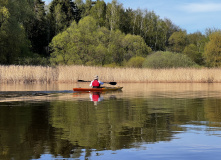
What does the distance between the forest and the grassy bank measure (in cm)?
739

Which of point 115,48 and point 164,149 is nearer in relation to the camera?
point 164,149

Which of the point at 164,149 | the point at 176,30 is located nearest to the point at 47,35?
the point at 176,30

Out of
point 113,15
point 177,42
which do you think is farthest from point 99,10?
point 177,42

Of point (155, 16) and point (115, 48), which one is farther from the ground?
point (155, 16)

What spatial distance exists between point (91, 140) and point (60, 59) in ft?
166

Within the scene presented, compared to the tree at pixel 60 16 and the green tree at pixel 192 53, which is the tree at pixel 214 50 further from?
the tree at pixel 60 16

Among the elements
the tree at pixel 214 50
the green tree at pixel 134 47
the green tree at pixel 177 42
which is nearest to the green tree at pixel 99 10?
the green tree at pixel 177 42

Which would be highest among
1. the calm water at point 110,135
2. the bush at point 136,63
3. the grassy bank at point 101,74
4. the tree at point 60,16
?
the tree at point 60,16

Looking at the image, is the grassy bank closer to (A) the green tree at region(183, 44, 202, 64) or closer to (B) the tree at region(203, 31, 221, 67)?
(B) the tree at region(203, 31, 221, 67)

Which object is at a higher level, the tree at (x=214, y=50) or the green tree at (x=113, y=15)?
the green tree at (x=113, y=15)

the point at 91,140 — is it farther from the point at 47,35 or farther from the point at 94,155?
A: the point at 47,35

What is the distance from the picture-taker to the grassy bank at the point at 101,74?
40.4m

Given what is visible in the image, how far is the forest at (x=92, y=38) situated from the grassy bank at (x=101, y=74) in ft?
24.2

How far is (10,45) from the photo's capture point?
→ 181ft
